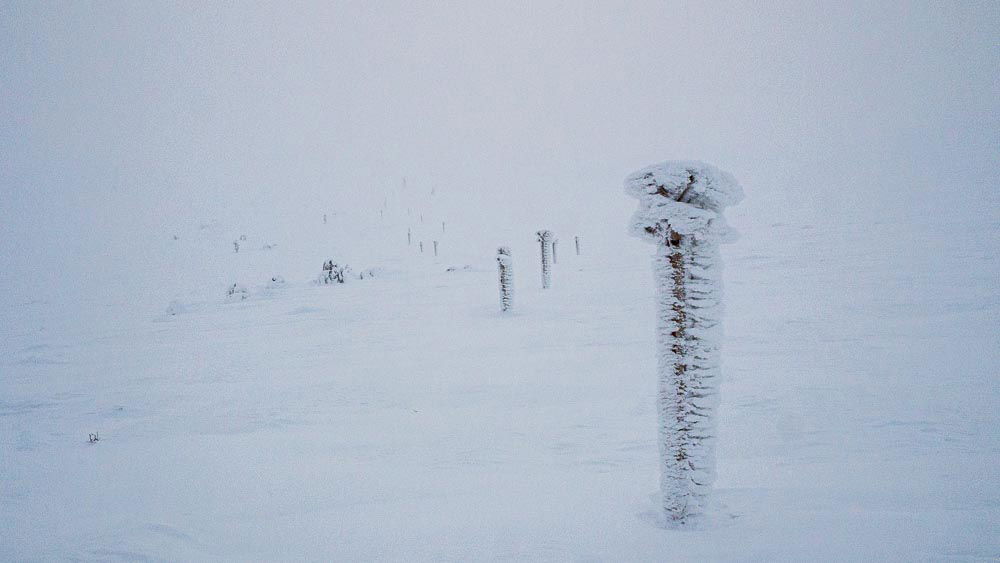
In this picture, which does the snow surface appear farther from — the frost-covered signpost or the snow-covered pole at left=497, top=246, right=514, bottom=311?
the snow-covered pole at left=497, top=246, right=514, bottom=311

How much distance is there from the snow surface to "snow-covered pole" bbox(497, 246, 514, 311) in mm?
868

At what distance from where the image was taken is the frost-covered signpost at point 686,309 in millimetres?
4031

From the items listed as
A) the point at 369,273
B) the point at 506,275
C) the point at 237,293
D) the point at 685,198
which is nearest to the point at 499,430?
the point at 685,198

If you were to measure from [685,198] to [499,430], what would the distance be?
15.1ft

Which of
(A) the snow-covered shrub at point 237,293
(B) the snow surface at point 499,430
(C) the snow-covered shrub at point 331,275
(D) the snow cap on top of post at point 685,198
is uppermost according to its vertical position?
(D) the snow cap on top of post at point 685,198

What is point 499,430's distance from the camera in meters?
7.51

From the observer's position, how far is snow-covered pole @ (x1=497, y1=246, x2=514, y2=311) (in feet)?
50.2

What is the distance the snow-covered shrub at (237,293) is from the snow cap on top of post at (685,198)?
21.4 meters

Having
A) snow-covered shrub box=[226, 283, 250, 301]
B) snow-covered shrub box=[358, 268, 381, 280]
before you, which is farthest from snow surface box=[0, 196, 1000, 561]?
snow-covered shrub box=[358, 268, 381, 280]

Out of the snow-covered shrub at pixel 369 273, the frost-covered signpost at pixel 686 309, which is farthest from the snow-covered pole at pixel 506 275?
the snow-covered shrub at pixel 369 273

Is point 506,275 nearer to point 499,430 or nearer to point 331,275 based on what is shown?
point 499,430

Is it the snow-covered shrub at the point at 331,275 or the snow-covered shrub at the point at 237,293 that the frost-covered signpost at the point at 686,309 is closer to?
the snow-covered shrub at the point at 237,293

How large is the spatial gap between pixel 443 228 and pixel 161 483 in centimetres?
4202

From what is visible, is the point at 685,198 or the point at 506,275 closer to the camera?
the point at 685,198
